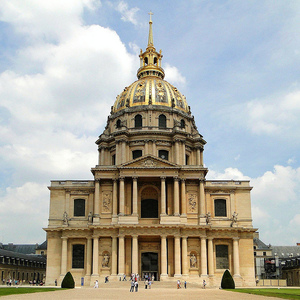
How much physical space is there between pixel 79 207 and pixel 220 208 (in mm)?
21020

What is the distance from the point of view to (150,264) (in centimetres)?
6250

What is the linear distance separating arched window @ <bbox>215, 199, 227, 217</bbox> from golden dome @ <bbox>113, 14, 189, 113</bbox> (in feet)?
67.9

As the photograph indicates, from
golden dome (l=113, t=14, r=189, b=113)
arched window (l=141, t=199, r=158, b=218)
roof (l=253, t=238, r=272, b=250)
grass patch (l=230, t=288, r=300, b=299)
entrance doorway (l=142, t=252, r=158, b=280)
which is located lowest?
grass patch (l=230, t=288, r=300, b=299)

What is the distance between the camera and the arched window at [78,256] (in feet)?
204

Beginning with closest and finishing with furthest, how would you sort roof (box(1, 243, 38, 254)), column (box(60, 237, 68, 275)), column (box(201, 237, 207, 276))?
column (box(201, 237, 207, 276)) < column (box(60, 237, 68, 275)) < roof (box(1, 243, 38, 254))

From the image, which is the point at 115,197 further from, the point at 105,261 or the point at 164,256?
the point at 164,256

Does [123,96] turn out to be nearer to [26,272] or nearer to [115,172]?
[115,172]

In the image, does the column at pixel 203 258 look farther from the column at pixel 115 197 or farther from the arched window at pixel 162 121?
the arched window at pixel 162 121

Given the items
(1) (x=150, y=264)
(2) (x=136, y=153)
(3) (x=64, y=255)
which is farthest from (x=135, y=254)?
(2) (x=136, y=153)

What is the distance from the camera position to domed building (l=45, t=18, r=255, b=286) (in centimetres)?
6025

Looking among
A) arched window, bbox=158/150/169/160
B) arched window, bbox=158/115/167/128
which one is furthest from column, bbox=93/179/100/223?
arched window, bbox=158/115/167/128

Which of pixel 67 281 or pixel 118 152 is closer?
pixel 67 281

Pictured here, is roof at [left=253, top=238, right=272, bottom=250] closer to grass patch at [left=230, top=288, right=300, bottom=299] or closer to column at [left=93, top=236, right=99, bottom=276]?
column at [left=93, top=236, right=99, bottom=276]

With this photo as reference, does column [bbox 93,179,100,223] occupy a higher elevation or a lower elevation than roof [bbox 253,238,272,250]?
higher
